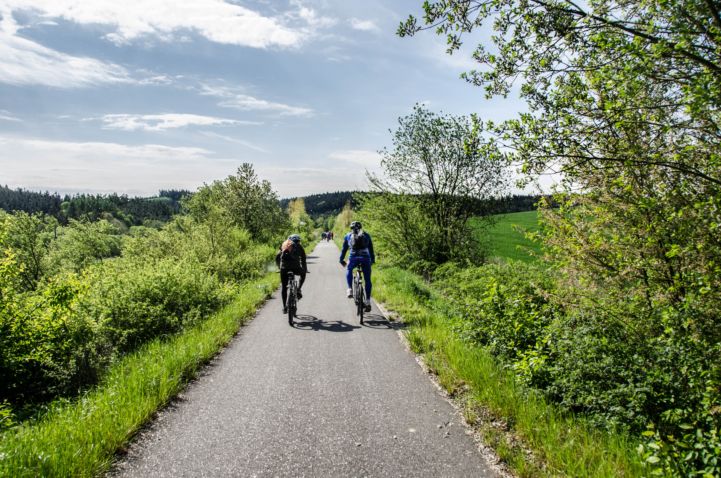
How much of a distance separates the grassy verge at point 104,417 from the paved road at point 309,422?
20cm

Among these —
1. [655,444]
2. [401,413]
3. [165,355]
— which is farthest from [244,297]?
[655,444]

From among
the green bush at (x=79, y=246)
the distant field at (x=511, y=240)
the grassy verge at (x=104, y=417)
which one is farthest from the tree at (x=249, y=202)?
the grassy verge at (x=104, y=417)

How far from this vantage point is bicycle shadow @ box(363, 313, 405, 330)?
26.6 feet

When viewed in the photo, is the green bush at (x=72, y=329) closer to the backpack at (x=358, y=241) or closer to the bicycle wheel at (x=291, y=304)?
the bicycle wheel at (x=291, y=304)

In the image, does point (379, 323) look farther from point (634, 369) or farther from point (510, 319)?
point (634, 369)

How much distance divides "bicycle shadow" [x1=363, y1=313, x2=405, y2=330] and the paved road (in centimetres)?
143

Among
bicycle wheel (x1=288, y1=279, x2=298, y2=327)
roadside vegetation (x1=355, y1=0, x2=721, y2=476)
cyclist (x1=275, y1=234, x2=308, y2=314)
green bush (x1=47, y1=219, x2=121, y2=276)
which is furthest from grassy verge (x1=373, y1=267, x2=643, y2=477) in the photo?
green bush (x1=47, y1=219, x2=121, y2=276)

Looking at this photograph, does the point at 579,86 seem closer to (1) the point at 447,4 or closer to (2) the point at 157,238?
(1) the point at 447,4

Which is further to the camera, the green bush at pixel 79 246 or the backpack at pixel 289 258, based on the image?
the green bush at pixel 79 246

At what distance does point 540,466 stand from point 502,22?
16.6ft

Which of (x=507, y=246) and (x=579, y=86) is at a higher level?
(x=579, y=86)

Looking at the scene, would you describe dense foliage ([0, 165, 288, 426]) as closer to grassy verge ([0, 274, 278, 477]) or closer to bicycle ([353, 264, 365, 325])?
grassy verge ([0, 274, 278, 477])

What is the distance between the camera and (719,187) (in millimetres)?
4137

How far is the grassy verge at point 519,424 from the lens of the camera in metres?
2.98
